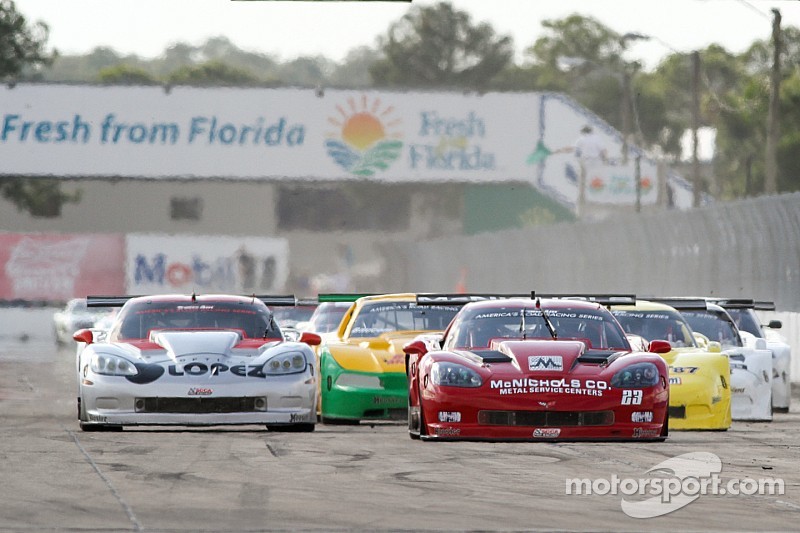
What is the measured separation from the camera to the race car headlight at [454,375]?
14115 millimetres

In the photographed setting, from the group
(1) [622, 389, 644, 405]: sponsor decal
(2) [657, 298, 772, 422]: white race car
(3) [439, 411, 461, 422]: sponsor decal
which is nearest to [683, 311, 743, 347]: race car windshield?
(2) [657, 298, 772, 422]: white race car

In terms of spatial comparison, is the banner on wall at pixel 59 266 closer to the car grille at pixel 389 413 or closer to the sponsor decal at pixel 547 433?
the car grille at pixel 389 413

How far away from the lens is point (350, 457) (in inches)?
572

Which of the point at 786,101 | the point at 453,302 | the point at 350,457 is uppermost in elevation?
the point at 786,101

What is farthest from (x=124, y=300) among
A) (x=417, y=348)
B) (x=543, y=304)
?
(x=543, y=304)

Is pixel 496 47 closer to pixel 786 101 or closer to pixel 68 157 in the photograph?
pixel 786 101

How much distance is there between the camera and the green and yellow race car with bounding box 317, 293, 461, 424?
56.4ft

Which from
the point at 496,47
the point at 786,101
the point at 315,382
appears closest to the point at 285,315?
the point at 315,382

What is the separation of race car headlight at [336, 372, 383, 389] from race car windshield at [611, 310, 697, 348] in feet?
8.71

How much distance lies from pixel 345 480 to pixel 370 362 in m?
4.47

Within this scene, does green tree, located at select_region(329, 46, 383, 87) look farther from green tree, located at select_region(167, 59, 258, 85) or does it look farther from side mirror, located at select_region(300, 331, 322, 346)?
side mirror, located at select_region(300, 331, 322, 346)

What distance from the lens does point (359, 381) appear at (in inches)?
680

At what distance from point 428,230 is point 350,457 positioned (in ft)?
218

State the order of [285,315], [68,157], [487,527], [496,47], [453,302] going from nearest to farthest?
[487,527]
[453,302]
[285,315]
[68,157]
[496,47]
